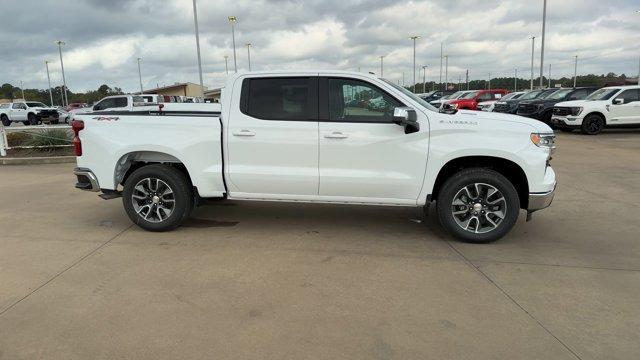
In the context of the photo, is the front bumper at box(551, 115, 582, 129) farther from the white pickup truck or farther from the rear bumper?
the rear bumper

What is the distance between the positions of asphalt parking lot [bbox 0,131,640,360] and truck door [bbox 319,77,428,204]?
63 cm

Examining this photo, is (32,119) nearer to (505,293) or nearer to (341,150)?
(341,150)

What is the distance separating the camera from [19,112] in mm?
32812

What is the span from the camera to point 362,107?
17.6ft

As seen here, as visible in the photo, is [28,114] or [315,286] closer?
[315,286]

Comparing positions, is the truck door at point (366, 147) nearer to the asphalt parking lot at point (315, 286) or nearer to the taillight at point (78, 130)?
the asphalt parking lot at point (315, 286)

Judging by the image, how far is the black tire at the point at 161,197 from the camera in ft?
18.9

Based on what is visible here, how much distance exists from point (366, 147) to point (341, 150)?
27cm

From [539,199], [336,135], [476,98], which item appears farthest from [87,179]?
[476,98]

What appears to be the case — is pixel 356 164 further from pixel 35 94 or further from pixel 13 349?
pixel 35 94

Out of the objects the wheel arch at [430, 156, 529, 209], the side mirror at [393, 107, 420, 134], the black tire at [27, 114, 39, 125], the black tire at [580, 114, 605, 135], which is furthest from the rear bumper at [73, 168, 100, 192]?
the black tire at [27, 114, 39, 125]

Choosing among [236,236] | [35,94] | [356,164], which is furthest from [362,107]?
[35,94]

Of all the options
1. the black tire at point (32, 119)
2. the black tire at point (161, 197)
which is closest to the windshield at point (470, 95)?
the black tire at point (161, 197)

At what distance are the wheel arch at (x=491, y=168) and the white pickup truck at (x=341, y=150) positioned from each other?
0.01 m
